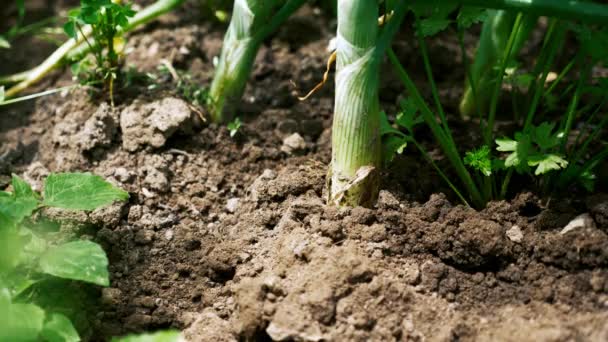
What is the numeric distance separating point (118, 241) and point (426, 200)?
2.38 feet

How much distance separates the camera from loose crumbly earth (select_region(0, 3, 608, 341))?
1.35m

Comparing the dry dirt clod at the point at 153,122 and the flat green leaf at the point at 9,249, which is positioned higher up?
the dry dirt clod at the point at 153,122

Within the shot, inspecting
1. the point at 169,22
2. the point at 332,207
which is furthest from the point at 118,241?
the point at 169,22

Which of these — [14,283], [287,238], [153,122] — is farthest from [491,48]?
[14,283]

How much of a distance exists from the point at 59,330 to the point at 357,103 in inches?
29.9

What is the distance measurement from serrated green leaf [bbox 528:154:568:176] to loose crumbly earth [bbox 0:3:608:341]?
4.9 inches

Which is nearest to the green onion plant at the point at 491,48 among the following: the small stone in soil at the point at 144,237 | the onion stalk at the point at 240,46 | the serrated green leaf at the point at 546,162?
the serrated green leaf at the point at 546,162

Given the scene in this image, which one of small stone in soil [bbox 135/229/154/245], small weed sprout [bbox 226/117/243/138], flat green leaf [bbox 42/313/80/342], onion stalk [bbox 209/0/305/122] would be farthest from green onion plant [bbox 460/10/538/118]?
flat green leaf [bbox 42/313/80/342]

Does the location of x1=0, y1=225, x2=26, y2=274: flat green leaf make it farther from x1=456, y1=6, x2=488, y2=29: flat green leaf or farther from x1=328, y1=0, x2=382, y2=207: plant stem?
x1=456, y1=6, x2=488, y2=29: flat green leaf

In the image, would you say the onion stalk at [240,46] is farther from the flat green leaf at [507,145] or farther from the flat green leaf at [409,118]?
the flat green leaf at [507,145]

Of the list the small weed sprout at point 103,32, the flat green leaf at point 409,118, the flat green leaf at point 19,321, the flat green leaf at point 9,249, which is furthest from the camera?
the small weed sprout at point 103,32

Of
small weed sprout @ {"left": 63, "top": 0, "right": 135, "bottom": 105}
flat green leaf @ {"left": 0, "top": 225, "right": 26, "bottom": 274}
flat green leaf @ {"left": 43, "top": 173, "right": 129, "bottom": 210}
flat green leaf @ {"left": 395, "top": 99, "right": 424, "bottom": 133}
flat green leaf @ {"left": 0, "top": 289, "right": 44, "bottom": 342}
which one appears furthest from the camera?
small weed sprout @ {"left": 63, "top": 0, "right": 135, "bottom": 105}

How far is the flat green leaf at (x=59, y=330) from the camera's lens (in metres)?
1.29

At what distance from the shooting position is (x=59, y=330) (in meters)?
1.30
